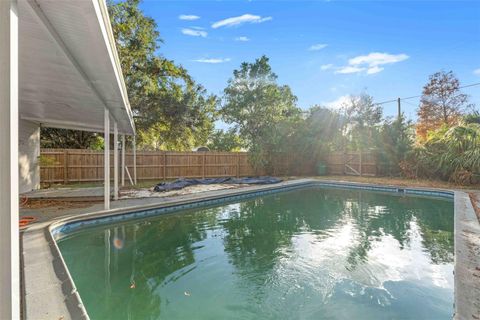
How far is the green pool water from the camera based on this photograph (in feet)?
8.99

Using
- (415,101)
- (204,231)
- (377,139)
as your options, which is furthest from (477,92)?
(204,231)

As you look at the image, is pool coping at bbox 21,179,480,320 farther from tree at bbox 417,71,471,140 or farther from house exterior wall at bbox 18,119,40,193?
tree at bbox 417,71,471,140

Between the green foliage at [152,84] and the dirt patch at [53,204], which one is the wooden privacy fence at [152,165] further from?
the green foliage at [152,84]

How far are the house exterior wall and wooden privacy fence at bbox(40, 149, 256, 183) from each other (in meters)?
0.43

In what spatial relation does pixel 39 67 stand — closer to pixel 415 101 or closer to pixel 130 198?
pixel 130 198

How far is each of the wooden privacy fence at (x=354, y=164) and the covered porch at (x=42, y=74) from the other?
13321 millimetres

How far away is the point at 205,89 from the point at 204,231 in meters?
12.1

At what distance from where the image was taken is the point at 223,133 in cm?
2159

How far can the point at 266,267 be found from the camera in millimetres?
3760

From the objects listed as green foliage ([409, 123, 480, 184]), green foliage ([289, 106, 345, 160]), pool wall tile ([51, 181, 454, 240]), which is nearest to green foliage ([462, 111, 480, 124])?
green foliage ([409, 123, 480, 184])

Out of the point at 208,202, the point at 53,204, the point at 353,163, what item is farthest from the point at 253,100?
the point at 53,204

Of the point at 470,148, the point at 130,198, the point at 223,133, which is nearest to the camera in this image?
the point at 130,198

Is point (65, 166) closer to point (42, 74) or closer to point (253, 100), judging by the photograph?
point (42, 74)

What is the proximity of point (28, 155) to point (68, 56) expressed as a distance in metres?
7.51
